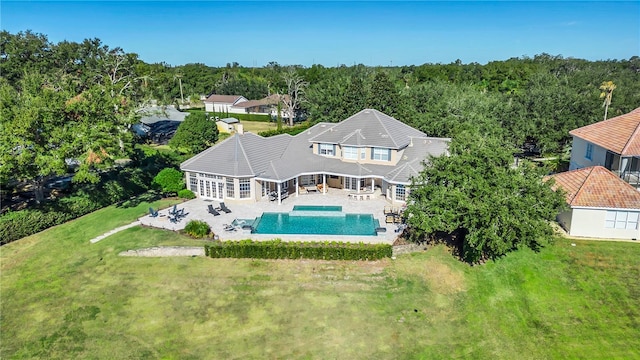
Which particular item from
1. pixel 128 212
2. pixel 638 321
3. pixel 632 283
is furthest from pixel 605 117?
pixel 128 212

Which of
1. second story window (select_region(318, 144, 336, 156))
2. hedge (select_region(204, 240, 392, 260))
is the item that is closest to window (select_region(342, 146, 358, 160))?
second story window (select_region(318, 144, 336, 156))

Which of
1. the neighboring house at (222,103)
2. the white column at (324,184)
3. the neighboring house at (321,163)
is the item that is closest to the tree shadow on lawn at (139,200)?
the neighboring house at (321,163)

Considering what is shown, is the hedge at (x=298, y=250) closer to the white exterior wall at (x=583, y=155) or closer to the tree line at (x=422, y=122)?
the tree line at (x=422, y=122)

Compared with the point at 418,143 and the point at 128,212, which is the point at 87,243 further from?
the point at 418,143

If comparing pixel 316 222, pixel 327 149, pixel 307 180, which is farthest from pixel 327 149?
pixel 316 222

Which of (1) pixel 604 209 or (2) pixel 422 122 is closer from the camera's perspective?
(1) pixel 604 209

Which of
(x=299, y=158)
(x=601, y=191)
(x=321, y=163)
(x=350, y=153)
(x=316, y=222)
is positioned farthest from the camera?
(x=299, y=158)

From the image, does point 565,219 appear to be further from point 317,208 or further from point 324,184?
point 324,184
